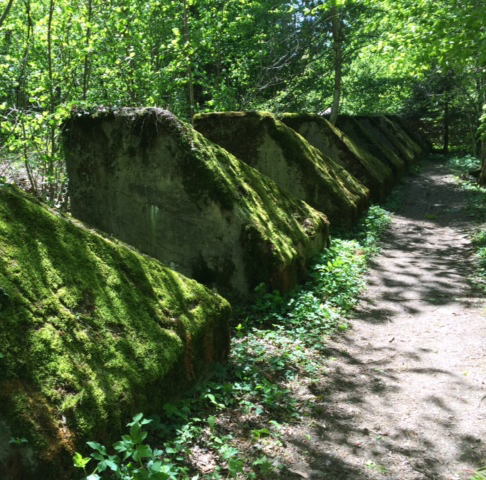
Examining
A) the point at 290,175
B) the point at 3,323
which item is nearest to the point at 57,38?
the point at 290,175

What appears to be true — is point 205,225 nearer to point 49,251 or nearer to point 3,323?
point 49,251

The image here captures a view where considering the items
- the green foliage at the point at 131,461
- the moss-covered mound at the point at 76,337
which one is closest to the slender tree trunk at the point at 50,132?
the moss-covered mound at the point at 76,337

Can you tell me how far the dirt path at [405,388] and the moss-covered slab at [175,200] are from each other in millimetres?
1506

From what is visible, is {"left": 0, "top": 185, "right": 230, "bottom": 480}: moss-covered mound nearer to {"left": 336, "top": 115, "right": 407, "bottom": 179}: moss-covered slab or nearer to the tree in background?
the tree in background

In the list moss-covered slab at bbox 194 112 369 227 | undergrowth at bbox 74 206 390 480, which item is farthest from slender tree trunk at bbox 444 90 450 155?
undergrowth at bbox 74 206 390 480

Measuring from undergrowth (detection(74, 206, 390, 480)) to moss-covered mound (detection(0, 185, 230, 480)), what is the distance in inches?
6.7

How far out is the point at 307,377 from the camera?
4.79m

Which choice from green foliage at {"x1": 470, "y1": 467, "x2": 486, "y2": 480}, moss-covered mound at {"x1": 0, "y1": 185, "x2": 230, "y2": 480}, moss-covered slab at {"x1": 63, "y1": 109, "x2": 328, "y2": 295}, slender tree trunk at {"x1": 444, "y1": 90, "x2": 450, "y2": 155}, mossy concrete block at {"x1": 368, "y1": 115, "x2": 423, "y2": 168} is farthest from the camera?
slender tree trunk at {"x1": 444, "y1": 90, "x2": 450, "y2": 155}

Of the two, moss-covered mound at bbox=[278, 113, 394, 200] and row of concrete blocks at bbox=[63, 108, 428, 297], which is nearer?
row of concrete blocks at bbox=[63, 108, 428, 297]

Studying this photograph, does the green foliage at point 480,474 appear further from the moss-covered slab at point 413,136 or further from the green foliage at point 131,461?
the moss-covered slab at point 413,136

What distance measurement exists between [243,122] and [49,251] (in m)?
7.04

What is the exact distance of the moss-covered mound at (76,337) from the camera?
2.50 meters

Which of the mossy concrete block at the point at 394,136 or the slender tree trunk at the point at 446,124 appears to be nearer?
the mossy concrete block at the point at 394,136

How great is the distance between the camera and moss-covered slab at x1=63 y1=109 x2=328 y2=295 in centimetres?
621
